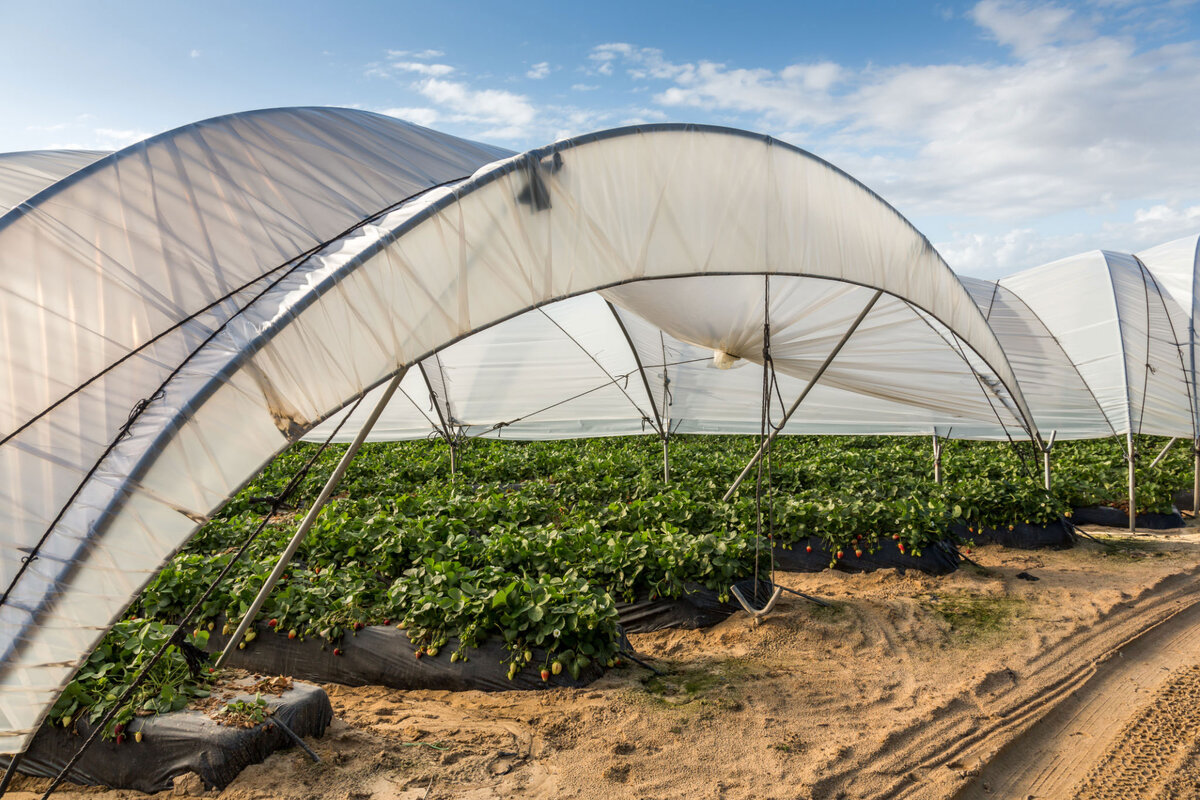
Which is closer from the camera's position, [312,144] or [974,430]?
[312,144]

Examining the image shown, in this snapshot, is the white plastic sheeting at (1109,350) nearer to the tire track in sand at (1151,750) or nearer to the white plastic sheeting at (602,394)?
the white plastic sheeting at (602,394)

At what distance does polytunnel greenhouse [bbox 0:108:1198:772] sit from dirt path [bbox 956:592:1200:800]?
249cm

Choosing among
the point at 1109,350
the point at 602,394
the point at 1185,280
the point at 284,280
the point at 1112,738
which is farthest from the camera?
the point at 1185,280

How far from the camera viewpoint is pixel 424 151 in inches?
193

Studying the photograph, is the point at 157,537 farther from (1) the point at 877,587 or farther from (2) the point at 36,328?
(1) the point at 877,587

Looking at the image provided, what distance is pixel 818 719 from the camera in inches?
175

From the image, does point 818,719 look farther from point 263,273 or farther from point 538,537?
point 263,273

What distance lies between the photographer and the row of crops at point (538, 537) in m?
4.76

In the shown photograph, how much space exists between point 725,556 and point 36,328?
177 inches

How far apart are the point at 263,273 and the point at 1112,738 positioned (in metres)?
5.13

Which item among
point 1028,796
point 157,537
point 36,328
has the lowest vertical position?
point 1028,796

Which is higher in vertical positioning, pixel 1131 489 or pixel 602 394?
pixel 602 394

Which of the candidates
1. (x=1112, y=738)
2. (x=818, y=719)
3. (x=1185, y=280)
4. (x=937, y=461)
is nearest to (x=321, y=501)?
(x=818, y=719)

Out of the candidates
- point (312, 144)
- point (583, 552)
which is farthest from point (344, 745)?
point (312, 144)
